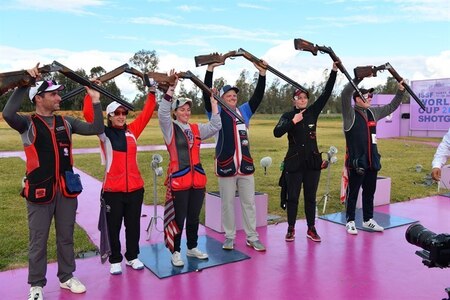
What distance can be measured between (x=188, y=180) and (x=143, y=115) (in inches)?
29.6

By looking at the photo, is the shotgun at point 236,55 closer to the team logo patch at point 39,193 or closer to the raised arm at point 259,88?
the raised arm at point 259,88

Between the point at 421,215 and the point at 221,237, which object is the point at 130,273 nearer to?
the point at 221,237

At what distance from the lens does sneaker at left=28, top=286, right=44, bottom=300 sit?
3215mm

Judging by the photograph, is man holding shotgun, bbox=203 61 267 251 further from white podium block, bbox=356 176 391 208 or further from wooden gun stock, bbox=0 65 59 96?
white podium block, bbox=356 176 391 208

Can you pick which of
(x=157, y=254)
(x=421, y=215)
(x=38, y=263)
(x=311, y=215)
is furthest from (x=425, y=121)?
(x=38, y=263)

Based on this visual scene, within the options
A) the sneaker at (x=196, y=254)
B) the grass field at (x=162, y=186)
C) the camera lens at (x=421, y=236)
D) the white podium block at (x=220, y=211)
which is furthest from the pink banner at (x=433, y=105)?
the camera lens at (x=421, y=236)

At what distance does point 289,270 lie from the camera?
13.0 feet

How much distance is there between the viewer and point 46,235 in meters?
3.27

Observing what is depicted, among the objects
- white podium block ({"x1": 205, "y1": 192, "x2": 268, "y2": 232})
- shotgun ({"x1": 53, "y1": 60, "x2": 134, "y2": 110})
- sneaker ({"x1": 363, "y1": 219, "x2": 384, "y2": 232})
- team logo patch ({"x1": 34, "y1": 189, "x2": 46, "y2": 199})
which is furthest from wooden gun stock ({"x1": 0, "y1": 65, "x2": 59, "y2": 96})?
sneaker ({"x1": 363, "y1": 219, "x2": 384, "y2": 232})

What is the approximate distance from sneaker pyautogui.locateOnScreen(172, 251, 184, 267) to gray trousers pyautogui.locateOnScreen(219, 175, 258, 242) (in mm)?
685

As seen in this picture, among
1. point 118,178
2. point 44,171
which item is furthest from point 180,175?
point 44,171

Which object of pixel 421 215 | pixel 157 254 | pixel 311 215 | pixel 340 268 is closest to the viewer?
pixel 340 268

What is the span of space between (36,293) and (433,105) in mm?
20337

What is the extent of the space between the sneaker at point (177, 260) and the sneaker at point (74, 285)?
874 millimetres
